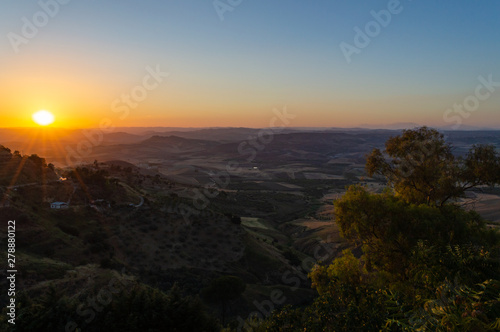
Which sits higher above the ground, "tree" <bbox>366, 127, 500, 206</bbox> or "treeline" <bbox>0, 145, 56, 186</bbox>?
"tree" <bbox>366, 127, 500, 206</bbox>

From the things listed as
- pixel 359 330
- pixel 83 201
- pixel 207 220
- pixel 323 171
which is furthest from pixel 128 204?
pixel 323 171

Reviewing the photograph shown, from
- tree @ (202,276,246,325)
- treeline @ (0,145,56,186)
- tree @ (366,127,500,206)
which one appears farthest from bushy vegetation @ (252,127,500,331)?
treeline @ (0,145,56,186)

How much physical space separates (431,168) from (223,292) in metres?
21.3

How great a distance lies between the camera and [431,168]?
14.5m

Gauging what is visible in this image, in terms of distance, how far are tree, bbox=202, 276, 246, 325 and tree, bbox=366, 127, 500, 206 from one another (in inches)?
712

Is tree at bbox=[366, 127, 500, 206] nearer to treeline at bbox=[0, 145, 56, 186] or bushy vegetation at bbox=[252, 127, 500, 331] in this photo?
bushy vegetation at bbox=[252, 127, 500, 331]

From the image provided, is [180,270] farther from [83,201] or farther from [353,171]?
[353,171]

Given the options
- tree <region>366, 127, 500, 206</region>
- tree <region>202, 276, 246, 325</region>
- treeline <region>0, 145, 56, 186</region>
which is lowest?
tree <region>202, 276, 246, 325</region>

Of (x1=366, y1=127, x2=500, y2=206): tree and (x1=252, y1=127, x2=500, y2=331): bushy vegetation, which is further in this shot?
(x1=366, y1=127, x2=500, y2=206): tree

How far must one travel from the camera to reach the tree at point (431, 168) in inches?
536

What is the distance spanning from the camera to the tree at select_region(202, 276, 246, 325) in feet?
90.8

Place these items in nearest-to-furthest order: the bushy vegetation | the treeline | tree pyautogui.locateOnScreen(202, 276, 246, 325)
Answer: the bushy vegetation
tree pyautogui.locateOnScreen(202, 276, 246, 325)
the treeline

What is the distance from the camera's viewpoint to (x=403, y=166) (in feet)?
51.4

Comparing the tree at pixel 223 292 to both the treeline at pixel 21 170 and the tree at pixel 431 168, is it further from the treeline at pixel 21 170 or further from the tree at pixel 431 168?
the treeline at pixel 21 170
